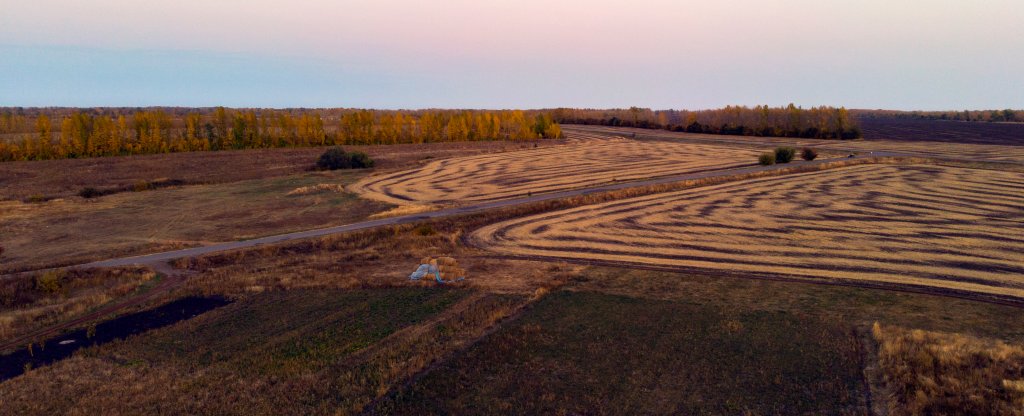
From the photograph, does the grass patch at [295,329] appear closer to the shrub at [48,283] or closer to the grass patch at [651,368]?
the grass patch at [651,368]

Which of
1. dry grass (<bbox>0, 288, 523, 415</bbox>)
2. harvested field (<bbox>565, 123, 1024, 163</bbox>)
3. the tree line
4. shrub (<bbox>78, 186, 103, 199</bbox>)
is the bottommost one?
dry grass (<bbox>0, 288, 523, 415</bbox>)

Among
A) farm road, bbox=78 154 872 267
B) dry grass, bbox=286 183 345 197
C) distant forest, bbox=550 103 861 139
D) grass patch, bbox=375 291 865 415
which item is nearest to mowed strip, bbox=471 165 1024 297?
farm road, bbox=78 154 872 267

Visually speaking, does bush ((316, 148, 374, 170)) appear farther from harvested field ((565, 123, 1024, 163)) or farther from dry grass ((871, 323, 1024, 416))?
harvested field ((565, 123, 1024, 163))

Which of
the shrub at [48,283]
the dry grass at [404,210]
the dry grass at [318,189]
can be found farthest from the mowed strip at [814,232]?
the dry grass at [318,189]

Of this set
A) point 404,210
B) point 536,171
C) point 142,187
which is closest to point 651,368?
point 404,210

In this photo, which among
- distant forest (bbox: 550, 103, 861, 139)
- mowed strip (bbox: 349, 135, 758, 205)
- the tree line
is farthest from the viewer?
distant forest (bbox: 550, 103, 861, 139)

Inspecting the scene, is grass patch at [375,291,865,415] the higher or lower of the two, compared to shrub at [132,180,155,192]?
lower

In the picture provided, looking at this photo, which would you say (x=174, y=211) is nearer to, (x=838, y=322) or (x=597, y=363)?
(x=597, y=363)
